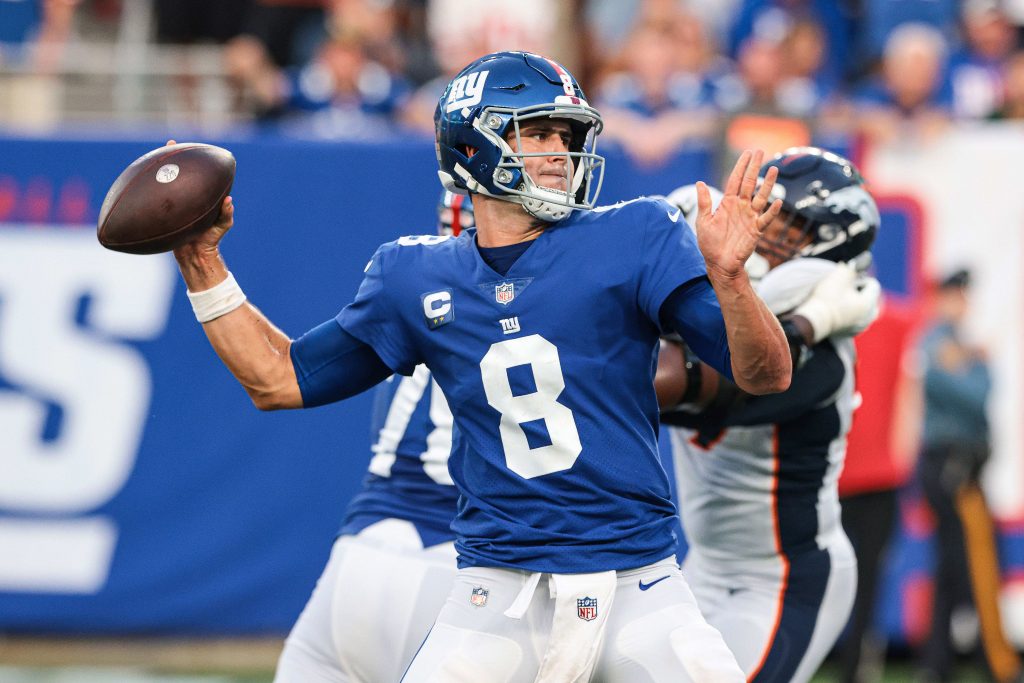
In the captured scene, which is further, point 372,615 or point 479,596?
point 372,615

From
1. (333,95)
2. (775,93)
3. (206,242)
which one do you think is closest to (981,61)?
(775,93)

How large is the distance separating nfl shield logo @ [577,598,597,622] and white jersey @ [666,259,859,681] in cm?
88

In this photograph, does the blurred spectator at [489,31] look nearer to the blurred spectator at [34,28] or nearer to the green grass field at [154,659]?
the blurred spectator at [34,28]

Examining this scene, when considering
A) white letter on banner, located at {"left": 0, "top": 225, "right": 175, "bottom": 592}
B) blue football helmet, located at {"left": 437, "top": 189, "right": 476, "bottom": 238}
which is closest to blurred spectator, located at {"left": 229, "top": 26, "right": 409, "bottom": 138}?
white letter on banner, located at {"left": 0, "top": 225, "right": 175, "bottom": 592}

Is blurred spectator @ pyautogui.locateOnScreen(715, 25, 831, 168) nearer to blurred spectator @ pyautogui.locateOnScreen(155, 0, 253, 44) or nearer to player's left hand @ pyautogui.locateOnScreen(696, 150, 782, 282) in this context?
blurred spectator @ pyautogui.locateOnScreen(155, 0, 253, 44)

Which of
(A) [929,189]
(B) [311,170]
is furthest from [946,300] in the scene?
(B) [311,170]

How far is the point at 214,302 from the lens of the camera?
126 inches

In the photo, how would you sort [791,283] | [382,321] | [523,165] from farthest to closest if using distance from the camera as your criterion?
[791,283]
[382,321]
[523,165]

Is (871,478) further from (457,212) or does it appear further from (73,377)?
(73,377)

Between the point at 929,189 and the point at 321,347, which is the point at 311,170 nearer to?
the point at 929,189

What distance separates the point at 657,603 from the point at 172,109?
21.1ft

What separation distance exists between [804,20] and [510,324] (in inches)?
289

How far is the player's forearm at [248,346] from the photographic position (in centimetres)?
320

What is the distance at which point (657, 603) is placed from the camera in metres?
2.88
